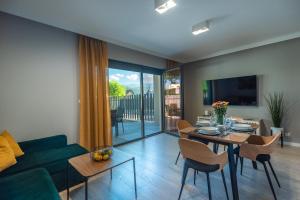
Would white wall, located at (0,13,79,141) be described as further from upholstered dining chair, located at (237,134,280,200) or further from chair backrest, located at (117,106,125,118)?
upholstered dining chair, located at (237,134,280,200)

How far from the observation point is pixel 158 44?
380 cm

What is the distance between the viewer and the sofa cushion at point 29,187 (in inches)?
52.4

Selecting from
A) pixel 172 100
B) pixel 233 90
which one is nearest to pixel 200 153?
pixel 233 90

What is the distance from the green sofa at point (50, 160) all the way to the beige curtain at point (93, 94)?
0.61 m

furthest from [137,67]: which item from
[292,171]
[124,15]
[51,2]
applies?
[292,171]

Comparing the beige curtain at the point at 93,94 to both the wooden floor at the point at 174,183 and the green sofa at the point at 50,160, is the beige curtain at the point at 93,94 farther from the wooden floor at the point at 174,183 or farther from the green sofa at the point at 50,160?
the wooden floor at the point at 174,183

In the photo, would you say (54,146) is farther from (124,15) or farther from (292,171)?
(292,171)

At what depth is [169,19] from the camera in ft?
8.52

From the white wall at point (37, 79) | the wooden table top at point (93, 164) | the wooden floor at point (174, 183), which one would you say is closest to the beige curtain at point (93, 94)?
the white wall at point (37, 79)

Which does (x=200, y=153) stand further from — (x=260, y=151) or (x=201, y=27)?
(x=201, y=27)

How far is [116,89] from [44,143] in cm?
201

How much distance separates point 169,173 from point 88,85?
2286 mm

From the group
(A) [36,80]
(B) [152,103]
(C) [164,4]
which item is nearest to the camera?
(C) [164,4]

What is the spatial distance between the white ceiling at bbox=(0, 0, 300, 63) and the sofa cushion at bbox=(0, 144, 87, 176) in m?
2.11
